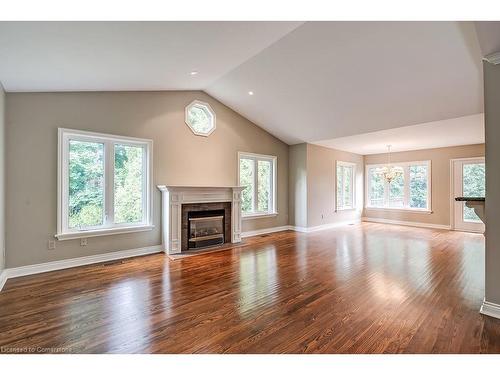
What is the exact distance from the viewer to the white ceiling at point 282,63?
8.27 ft

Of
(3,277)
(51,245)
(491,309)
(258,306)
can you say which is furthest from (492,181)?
(3,277)

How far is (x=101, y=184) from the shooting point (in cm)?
423

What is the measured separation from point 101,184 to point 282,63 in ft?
11.9

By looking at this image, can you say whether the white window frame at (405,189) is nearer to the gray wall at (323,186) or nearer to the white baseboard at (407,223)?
the white baseboard at (407,223)

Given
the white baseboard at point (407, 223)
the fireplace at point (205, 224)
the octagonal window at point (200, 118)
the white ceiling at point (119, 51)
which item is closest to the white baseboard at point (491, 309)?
the white ceiling at point (119, 51)

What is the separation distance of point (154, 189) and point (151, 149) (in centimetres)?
76

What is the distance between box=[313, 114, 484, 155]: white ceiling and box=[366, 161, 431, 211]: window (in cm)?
68

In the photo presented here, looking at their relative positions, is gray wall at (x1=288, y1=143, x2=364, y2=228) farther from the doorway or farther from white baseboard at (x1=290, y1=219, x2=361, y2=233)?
the doorway

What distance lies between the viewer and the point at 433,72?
3537mm

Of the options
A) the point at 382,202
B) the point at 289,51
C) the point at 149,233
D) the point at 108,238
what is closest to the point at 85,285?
the point at 108,238

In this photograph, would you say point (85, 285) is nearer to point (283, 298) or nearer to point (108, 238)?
point (108, 238)

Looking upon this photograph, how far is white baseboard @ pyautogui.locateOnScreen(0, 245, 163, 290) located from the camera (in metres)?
3.46

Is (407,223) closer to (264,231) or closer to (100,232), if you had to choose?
(264,231)

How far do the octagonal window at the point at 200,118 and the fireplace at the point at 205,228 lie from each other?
1.75 m
